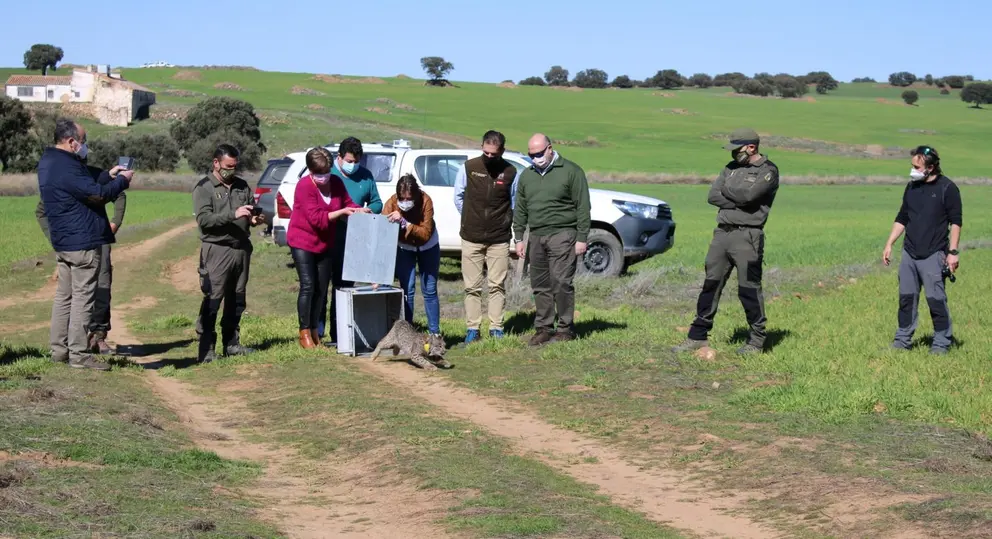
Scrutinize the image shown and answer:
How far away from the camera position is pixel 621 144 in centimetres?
9062

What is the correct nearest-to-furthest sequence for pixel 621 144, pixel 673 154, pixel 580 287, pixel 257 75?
pixel 580 287, pixel 673 154, pixel 621 144, pixel 257 75

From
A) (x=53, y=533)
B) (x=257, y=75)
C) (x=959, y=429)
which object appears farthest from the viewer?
(x=257, y=75)

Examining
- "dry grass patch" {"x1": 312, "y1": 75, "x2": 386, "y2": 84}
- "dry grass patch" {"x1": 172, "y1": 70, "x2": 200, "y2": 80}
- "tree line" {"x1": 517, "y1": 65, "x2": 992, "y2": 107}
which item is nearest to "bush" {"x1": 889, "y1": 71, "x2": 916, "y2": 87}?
"tree line" {"x1": 517, "y1": 65, "x2": 992, "y2": 107}

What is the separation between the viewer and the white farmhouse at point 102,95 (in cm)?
9306

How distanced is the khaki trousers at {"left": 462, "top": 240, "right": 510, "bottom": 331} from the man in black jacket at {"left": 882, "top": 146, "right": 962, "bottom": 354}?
150 inches

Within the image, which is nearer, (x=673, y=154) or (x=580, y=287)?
(x=580, y=287)

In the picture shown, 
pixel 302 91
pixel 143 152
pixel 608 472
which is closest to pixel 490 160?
pixel 608 472

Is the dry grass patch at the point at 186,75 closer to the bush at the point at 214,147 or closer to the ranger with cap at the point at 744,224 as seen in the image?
the bush at the point at 214,147

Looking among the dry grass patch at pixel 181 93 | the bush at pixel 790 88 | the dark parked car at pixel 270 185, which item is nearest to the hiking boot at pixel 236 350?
the dark parked car at pixel 270 185

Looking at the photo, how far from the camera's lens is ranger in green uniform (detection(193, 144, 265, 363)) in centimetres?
1080

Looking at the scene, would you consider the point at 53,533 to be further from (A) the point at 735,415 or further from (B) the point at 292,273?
(B) the point at 292,273

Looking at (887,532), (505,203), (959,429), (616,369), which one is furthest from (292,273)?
(887,532)

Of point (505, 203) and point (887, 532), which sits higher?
point (505, 203)

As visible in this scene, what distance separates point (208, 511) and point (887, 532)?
3.32m
